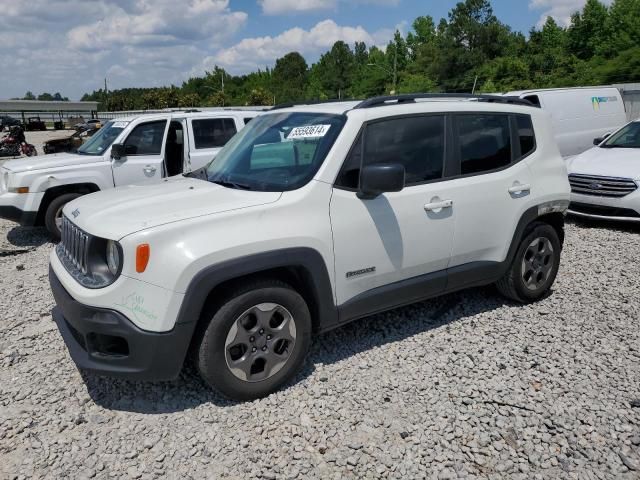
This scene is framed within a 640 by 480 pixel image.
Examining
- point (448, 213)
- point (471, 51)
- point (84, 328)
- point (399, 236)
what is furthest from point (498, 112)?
point (471, 51)

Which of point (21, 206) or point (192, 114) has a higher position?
point (192, 114)

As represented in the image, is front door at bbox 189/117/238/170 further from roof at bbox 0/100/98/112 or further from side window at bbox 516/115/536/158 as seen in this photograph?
roof at bbox 0/100/98/112

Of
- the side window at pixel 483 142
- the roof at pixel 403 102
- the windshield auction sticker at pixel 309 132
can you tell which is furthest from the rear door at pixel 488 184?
the windshield auction sticker at pixel 309 132

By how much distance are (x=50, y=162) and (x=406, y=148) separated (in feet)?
18.8

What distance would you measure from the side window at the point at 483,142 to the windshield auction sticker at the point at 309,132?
1.15m

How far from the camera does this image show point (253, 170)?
370 cm

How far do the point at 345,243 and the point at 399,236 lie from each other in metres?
0.46

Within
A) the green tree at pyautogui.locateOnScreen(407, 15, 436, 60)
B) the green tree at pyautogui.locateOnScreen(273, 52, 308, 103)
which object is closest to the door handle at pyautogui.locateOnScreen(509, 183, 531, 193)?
the green tree at pyautogui.locateOnScreen(407, 15, 436, 60)

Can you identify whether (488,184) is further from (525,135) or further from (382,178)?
(382,178)

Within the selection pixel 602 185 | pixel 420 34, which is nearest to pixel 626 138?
pixel 602 185

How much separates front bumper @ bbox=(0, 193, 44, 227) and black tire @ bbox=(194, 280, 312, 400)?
5224 millimetres

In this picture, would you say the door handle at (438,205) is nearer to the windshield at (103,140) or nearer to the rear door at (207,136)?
the rear door at (207,136)

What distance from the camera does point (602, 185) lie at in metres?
7.41

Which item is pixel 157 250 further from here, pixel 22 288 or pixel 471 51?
pixel 471 51
